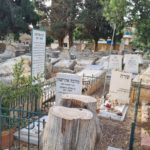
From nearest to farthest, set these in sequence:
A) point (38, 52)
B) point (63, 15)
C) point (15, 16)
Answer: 1. point (38, 52)
2. point (15, 16)
3. point (63, 15)

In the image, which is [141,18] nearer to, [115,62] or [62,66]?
[115,62]

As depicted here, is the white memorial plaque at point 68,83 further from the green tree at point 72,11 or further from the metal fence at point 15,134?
the green tree at point 72,11

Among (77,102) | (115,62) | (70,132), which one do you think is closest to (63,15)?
(115,62)

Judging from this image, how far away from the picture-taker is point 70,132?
8.16 ft

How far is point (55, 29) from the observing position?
25.9m

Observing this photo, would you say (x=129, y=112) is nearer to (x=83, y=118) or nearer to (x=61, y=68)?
(x=83, y=118)

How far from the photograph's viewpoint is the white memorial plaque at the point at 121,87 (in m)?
7.49

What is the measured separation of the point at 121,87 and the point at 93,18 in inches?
742

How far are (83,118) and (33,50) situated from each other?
4.13m

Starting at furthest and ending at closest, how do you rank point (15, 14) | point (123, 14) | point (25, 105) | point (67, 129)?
point (15, 14) < point (123, 14) < point (25, 105) < point (67, 129)

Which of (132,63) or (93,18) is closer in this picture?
(132,63)

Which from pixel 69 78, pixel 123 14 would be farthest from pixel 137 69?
pixel 69 78

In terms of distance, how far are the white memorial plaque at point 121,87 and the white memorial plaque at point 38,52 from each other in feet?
7.36

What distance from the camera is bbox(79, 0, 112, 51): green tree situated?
82.6 ft
